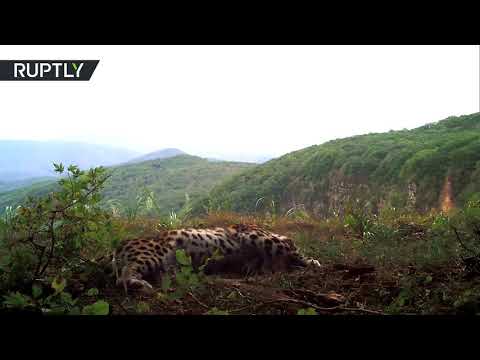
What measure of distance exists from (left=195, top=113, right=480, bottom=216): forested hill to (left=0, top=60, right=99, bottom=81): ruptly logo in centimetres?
549

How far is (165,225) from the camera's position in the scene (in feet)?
25.4

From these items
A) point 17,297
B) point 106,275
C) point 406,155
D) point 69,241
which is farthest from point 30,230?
point 406,155

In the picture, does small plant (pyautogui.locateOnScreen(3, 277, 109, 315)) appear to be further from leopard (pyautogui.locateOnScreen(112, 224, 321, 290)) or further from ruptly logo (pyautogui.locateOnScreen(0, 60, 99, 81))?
leopard (pyautogui.locateOnScreen(112, 224, 321, 290))

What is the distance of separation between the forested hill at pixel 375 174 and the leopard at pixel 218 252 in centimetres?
234

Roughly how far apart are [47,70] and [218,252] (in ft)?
8.68

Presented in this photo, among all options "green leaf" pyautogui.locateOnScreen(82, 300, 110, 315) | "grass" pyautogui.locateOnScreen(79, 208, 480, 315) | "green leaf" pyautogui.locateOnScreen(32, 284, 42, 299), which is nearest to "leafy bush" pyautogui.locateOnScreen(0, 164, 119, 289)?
"grass" pyautogui.locateOnScreen(79, 208, 480, 315)

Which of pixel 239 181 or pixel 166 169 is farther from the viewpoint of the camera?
pixel 166 169

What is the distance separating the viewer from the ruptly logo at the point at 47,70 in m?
3.43

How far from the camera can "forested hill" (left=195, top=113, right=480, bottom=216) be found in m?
12.6

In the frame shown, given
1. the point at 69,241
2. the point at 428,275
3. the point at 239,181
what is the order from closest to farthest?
1. the point at 428,275
2. the point at 69,241
3. the point at 239,181

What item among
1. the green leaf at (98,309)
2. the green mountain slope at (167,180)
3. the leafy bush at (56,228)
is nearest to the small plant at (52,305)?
the green leaf at (98,309)

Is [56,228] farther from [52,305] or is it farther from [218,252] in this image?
[218,252]
